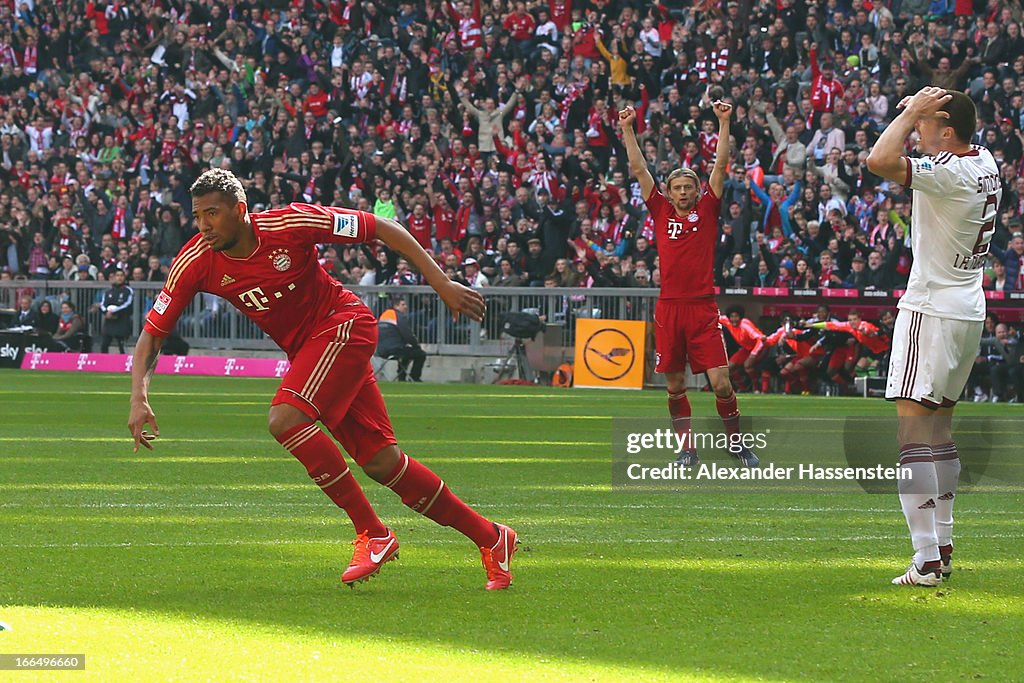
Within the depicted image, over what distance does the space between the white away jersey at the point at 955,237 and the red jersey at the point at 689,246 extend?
18.3 ft

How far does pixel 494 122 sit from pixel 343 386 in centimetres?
2475

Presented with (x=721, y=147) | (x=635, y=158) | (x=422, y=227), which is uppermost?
(x=721, y=147)

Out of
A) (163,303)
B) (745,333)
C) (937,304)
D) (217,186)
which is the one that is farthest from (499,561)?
(745,333)

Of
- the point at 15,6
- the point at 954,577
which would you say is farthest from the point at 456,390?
the point at 15,6

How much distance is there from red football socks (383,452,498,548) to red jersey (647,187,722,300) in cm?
597

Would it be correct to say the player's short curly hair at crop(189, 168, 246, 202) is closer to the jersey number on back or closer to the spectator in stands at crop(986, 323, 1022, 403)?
the jersey number on back

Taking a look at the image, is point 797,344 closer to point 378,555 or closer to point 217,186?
point 378,555

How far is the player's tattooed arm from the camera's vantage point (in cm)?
704

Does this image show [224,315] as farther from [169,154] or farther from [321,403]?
[321,403]

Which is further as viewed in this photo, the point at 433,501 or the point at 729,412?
the point at 729,412

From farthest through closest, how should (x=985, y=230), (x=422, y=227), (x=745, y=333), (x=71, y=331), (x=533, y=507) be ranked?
(x=71, y=331) < (x=422, y=227) < (x=745, y=333) < (x=533, y=507) < (x=985, y=230)

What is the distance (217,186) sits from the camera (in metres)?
A: 7.09

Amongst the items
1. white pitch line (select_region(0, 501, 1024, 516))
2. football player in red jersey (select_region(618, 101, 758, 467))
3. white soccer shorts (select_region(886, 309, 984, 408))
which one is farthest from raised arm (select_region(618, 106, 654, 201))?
white soccer shorts (select_region(886, 309, 984, 408))

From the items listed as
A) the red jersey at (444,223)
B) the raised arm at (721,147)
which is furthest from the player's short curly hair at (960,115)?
the red jersey at (444,223)
